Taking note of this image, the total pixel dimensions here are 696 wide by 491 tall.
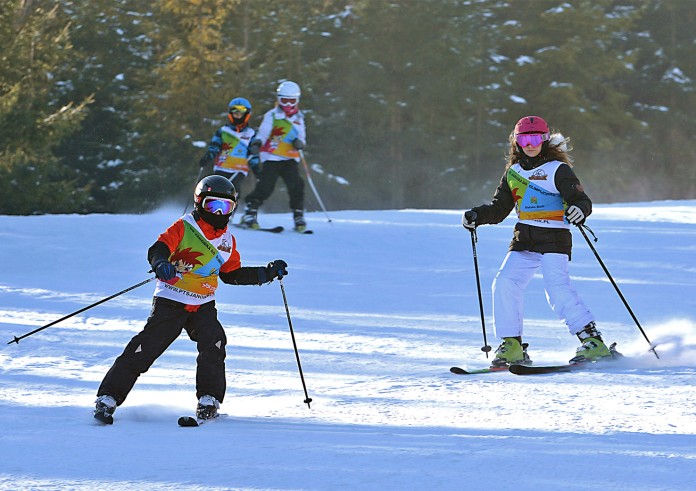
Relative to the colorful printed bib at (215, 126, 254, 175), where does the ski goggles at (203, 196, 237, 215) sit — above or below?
below

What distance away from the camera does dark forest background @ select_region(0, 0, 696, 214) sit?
108ft

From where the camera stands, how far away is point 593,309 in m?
8.76

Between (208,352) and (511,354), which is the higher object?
(208,352)

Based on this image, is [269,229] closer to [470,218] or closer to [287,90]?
[287,90]

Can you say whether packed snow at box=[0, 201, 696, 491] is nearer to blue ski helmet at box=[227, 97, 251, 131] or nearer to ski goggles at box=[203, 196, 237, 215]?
ski goggles at box=[203, 196, 237, 215]

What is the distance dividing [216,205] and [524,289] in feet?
6.73

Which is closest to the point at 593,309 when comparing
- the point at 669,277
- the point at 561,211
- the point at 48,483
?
the point at 669,277

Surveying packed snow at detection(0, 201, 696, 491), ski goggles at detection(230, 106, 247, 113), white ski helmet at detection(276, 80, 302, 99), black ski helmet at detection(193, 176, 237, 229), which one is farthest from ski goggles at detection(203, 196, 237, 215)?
ski goggles at detection(230, 106, 247, 113)

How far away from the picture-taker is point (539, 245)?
623 centimetres

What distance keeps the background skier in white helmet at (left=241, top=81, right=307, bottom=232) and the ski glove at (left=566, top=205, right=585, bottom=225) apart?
709cm

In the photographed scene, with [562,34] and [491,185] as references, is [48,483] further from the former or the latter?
[562,34]

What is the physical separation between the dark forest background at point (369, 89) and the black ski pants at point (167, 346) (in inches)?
978

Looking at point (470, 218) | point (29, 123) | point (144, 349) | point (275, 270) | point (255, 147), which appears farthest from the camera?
point (29, 123)

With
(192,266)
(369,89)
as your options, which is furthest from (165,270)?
(369,89)
